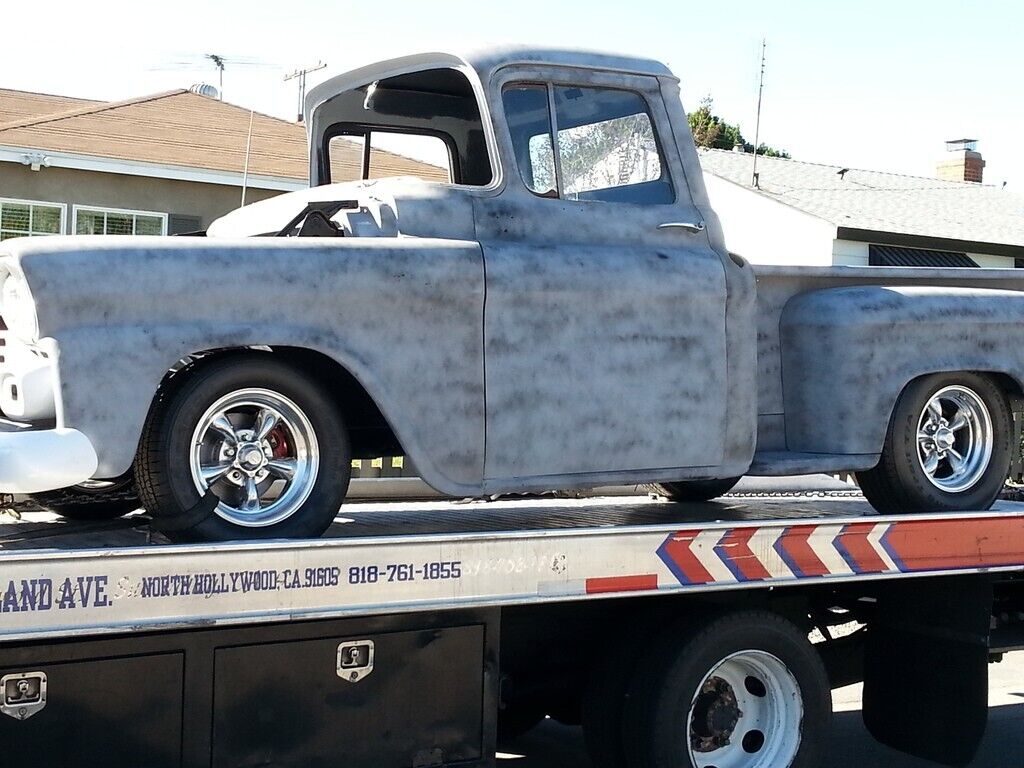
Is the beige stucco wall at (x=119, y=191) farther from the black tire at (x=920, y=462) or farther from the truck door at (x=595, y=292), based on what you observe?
the black tire at (x=920, y=462)

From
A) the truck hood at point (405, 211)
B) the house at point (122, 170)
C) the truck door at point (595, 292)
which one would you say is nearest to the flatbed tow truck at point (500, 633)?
the truck door at point (595, 292)

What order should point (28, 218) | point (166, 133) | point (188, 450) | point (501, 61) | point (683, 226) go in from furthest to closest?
point (166, 133) → point (28, 218) → point (683, 226) → point (501, 61) → point (188, 450)

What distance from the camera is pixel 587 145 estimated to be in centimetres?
516

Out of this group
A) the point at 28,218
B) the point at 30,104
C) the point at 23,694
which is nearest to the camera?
the point at 23,694

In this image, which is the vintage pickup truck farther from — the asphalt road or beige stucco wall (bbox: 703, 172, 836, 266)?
beige stucco wall (bbox: 703, 172, 836, 266)

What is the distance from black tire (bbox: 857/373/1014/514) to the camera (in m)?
5.52

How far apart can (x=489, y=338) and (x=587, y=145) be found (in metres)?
0.97

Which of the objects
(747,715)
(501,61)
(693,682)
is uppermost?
(501,61)

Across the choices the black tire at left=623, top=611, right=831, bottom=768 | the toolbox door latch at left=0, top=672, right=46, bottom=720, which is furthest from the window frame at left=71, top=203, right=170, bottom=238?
the toolbox door latch at left=0, top=672, right=46, bottom=720

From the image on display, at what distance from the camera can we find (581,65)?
5.14 metres

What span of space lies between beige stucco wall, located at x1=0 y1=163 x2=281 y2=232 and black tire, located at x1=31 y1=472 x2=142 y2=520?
1118 centimetres

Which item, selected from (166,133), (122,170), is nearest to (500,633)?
(122,170)

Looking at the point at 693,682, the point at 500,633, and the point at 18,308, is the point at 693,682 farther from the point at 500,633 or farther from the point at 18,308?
the point at 18,308

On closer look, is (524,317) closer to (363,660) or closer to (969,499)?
(363,660)
